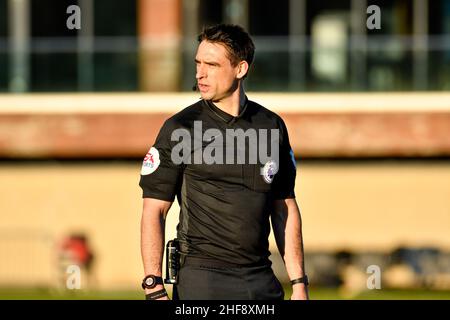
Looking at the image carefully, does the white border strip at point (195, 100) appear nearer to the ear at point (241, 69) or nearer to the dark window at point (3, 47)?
the dark window at point (3, 47)

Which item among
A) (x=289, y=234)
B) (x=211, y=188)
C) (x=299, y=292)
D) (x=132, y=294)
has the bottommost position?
(x=132, y=294)

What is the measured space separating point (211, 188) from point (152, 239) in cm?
40

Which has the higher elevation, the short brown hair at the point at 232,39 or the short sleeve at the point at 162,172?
the short brown hair at the point at 232,39

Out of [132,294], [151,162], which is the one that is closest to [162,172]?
[151,162]

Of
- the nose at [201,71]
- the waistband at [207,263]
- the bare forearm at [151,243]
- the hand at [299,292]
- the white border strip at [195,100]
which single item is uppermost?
the nose at [201,71]

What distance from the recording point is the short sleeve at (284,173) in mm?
5723

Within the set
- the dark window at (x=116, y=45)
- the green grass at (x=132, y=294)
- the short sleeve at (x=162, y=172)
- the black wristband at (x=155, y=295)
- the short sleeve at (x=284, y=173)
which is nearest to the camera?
the black wristband at (x=155, y=295)

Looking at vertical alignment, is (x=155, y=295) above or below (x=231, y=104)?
below

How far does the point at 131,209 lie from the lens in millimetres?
22984

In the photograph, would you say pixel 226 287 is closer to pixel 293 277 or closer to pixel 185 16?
pixel 293 277

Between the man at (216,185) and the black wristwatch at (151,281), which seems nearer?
the black wristwatch at (151,281)

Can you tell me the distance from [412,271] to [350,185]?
2084 millimetres

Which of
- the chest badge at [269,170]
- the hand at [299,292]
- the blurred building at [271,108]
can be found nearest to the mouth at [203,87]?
the chest badge at [269,170]

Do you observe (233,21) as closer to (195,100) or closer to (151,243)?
(195,100)
